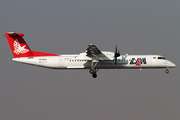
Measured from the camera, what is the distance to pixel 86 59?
111ft

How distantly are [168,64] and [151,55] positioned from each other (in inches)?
84.8

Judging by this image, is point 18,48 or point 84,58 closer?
point 84,58

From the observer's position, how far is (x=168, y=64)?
115 ft

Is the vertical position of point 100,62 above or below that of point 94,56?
below

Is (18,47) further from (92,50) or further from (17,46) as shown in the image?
(92,50)

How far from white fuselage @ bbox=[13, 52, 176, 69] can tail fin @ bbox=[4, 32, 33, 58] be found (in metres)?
0.65

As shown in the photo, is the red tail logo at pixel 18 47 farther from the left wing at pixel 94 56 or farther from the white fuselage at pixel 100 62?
the left wing at pixel 94 56

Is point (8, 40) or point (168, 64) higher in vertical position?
point (8, 40)

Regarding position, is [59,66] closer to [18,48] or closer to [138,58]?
[18,48]

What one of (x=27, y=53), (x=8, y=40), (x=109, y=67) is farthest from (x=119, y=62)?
(x=8, y=40)

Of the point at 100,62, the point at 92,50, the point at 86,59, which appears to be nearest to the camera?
the point at 92,50

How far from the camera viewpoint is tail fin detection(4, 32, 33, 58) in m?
35.9

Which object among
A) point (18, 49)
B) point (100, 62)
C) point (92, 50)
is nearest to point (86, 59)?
point (92, 50)

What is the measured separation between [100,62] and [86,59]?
179 centimetres
